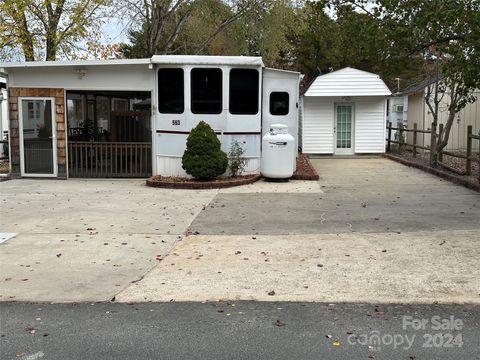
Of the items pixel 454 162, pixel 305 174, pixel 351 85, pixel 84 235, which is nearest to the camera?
pixel 84 235

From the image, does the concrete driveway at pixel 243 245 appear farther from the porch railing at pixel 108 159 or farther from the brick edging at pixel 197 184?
the porch railing at pixel 108 159

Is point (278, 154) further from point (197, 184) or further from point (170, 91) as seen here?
point (170, 91)

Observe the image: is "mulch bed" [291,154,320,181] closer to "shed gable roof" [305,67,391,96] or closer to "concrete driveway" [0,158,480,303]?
"concrete driveway" [0,158,480,303]

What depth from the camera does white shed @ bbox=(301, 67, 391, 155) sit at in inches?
877

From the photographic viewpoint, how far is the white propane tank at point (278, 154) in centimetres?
1341

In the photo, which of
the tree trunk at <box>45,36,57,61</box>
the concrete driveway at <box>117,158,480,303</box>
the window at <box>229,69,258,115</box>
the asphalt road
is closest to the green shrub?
the window at <box>229,69,258,115</box>

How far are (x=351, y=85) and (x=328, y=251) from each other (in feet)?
52.3

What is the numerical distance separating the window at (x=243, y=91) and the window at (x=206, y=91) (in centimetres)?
33

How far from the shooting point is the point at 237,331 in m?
4.37

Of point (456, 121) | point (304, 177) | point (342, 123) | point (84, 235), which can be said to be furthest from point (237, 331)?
point (456, 121)

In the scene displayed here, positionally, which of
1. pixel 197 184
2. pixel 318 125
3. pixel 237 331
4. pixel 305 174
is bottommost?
pixel 237 331

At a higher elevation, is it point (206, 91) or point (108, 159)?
point (206, 91)

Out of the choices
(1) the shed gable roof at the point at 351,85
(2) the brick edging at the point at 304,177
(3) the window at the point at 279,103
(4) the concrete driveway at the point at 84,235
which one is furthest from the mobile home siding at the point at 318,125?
(4) the concrete driveway at the point at 84,235

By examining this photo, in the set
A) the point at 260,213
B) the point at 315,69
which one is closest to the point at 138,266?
the point at 260,213
